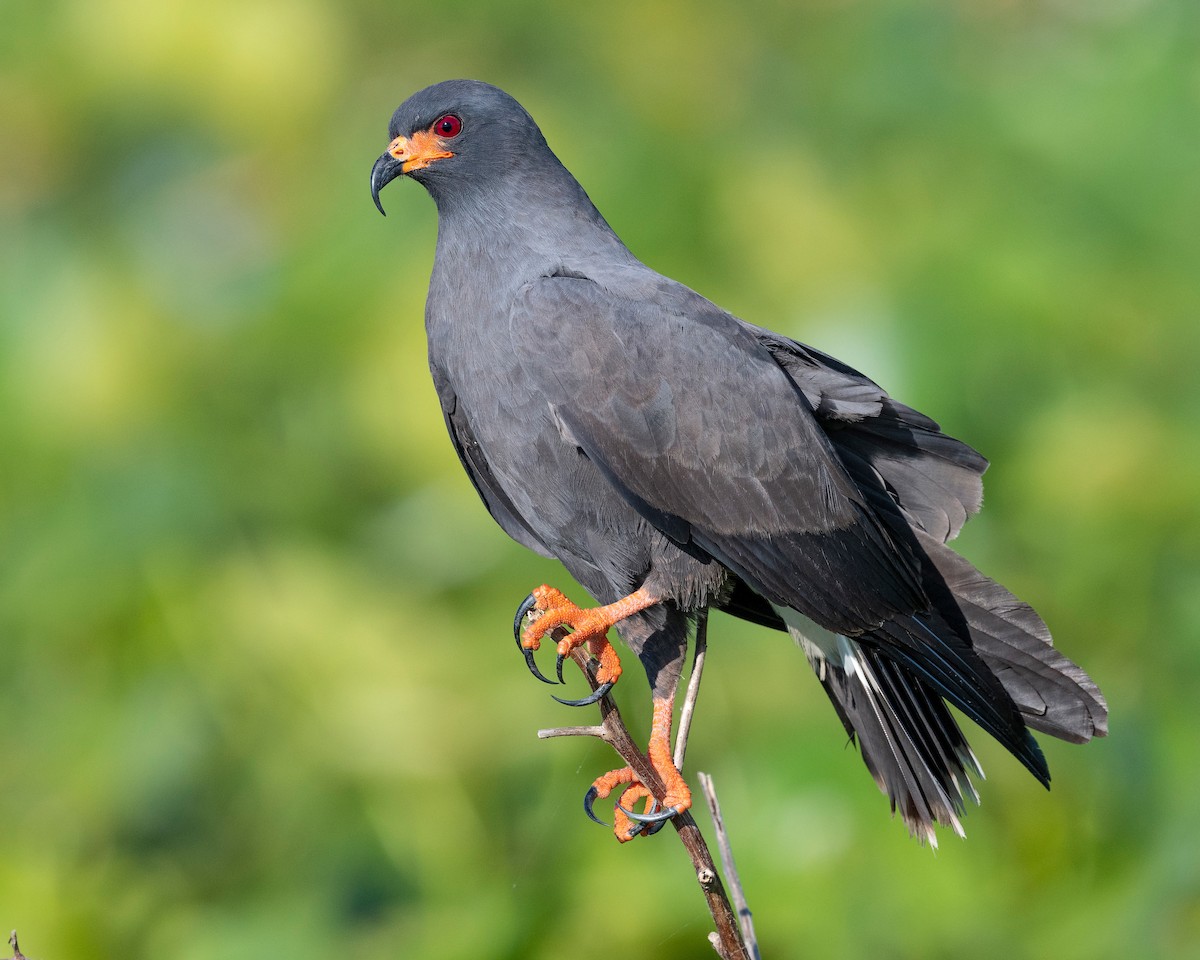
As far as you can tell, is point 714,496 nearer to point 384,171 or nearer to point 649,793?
point 649,793

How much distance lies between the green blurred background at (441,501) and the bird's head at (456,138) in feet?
4.90

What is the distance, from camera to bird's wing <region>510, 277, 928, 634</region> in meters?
3.00

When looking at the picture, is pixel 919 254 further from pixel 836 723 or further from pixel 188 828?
pixel 188 828

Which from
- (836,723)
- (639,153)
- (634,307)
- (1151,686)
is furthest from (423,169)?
(1151,686)

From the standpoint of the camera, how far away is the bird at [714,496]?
2994mm

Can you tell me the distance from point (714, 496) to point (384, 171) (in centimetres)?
107

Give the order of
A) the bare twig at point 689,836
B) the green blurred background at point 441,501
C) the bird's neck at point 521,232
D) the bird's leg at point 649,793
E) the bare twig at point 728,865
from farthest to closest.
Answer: the green blurred background at point 441,501
the bird's neck at point 521,232
the bird's leg at point 649,793
the bare twig at point 728,865
the bare twig at point 689,836

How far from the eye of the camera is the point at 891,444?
3.21m

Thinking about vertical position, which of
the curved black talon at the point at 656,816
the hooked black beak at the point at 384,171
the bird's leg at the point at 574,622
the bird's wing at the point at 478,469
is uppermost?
the hooked black beak at the point at 384,171

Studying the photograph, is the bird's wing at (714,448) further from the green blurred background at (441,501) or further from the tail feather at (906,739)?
the green blurred background at (441,501)

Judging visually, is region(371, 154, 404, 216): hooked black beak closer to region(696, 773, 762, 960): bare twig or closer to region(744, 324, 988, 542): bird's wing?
region(744, 324, 988, 542): bird's wing

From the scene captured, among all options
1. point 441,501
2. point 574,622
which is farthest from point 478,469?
point 441,501

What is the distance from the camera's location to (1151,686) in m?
4.55

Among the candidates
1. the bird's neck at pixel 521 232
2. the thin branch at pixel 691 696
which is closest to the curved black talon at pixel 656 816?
Result: the thin branch at pixel 691 696
